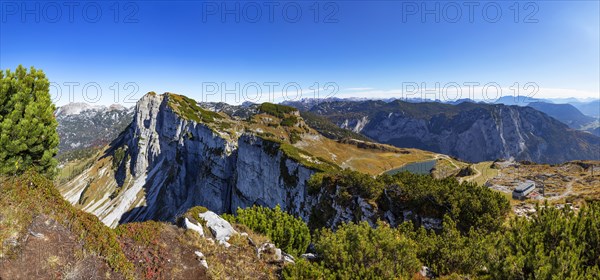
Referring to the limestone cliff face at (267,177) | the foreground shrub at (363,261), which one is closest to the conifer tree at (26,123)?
the foreground shrub at (363,261)

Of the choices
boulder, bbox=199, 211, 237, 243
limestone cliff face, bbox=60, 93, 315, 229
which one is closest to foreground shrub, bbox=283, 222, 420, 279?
boulder, bbox=199, 211, 237, 243

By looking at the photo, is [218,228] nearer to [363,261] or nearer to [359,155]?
[363,261]

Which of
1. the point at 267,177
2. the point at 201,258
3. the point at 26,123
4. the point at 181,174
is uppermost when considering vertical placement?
the point at 26,123

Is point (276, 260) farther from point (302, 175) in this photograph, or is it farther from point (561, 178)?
point (561, 178)

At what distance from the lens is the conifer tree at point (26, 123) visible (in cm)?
1683

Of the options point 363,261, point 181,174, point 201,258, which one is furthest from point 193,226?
point 181,174

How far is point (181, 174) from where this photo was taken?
132m

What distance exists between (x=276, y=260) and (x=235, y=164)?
95.2m

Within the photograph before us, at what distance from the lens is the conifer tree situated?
55.2ft

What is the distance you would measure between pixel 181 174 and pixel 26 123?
123 m

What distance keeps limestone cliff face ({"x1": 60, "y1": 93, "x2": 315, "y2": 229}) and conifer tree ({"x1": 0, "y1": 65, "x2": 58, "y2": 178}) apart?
118 ft

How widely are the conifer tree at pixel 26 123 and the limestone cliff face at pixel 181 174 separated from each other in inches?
1420

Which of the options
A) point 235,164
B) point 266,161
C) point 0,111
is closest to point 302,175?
point 266,161

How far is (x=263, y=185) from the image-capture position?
281 feet
